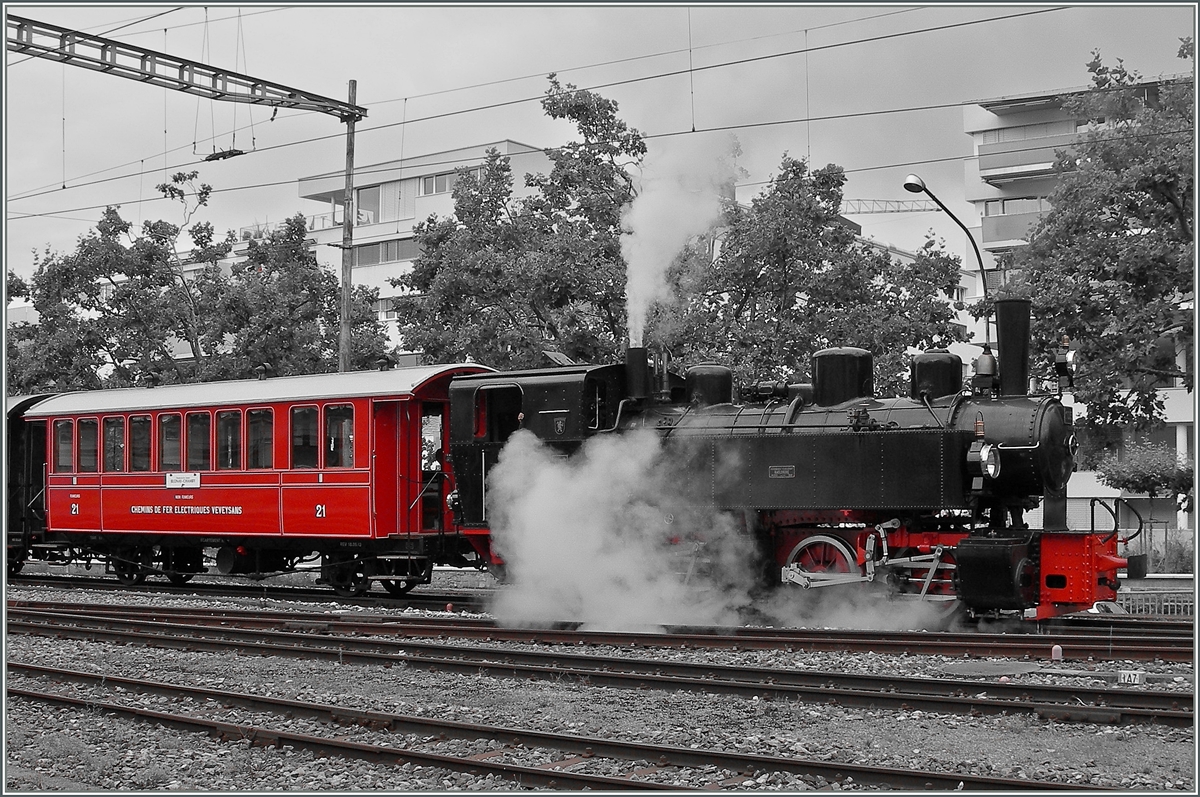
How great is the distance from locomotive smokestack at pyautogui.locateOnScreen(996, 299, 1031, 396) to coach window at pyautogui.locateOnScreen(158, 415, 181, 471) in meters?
11.9

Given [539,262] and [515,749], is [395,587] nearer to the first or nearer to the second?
[539,262]

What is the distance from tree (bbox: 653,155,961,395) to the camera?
18.3 meters

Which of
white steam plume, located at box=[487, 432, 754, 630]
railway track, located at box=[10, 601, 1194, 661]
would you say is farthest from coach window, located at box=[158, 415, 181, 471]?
white steam plume, located at box=[487, 432, 754, 630]

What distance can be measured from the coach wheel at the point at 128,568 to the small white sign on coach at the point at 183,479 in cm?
232

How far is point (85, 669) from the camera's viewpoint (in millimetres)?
10820

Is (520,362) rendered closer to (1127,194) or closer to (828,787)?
(1127,194)

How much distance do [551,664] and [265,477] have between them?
25.5ft

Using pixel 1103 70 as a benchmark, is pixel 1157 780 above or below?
below

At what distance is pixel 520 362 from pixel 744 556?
→ 8293 millimetres

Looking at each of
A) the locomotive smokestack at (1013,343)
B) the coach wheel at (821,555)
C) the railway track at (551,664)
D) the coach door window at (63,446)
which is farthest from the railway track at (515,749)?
the coach door window at (63,446)

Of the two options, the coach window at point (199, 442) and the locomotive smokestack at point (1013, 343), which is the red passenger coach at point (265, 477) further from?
the locomotive smokestack at point (1013, 343)

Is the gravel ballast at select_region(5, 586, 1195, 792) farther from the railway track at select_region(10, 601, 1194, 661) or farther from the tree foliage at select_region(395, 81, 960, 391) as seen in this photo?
the tree foliage at select_region(395, 81, 960, 391)

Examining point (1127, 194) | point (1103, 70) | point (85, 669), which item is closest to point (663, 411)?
point (85, 669)

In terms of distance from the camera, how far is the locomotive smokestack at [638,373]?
13.6 metres
